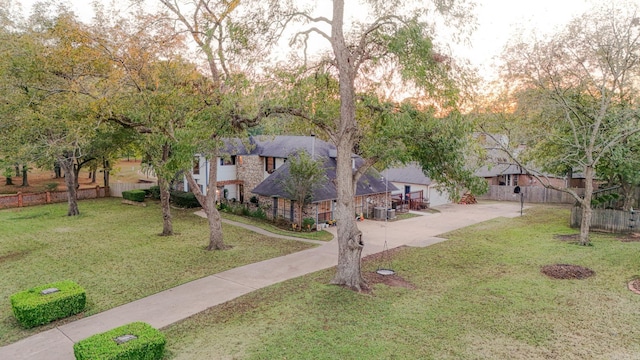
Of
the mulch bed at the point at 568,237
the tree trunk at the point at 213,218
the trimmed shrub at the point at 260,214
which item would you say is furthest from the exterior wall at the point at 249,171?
the mulch bed at the point at 568,237

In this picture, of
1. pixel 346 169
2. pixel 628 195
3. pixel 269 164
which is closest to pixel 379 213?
pixel 269 164

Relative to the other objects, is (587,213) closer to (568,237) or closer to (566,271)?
(568,237)

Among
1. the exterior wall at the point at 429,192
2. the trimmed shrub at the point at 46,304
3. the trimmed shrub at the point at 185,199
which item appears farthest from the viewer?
the exterior wall at the point at 429,192

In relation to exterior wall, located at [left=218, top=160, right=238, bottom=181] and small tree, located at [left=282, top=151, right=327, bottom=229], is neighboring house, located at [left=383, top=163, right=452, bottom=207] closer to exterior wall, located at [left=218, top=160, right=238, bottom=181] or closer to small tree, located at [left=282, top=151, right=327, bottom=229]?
small tree, located at [left=282, top=151, right=327, bottom=229]

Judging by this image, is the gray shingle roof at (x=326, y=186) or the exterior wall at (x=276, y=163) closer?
the gray shingle roof at (x=326, y=186)

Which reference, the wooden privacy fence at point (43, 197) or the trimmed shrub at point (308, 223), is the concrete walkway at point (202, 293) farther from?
the wooden privacy fence at point (43, 197)
